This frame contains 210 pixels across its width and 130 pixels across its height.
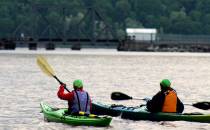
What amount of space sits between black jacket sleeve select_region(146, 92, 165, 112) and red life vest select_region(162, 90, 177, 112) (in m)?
0.18

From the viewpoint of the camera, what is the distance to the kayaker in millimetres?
39281

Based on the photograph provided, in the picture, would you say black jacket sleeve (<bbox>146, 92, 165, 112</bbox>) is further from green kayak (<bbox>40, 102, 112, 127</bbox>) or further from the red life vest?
green kayak (<bbox>40, 102, 112, 127</bbox>)

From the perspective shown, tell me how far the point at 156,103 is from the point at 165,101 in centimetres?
48

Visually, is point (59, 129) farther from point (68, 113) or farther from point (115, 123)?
point (115, 123)

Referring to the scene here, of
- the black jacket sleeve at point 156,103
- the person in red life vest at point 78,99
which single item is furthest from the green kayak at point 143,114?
the person in red life vest at point 78,99

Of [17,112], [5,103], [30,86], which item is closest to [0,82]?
[30,86]

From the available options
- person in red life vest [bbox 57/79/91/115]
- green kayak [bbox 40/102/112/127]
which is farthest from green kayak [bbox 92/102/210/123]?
person in red life vest [bbox 57/79/91/115]

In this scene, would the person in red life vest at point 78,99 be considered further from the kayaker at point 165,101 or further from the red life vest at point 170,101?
the red life vest at point 170,101

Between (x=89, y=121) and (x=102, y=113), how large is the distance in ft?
14.1

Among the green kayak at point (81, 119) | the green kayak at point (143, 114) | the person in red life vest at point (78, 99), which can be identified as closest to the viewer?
the green kayak at point (81, 119)

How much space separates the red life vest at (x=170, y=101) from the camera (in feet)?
129

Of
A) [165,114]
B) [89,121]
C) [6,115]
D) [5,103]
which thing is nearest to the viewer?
[89,121]

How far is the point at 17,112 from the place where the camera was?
46281 mm

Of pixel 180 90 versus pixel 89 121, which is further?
pixel 180 90
